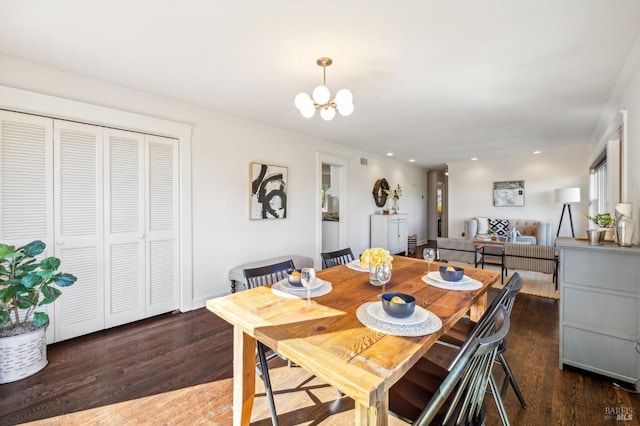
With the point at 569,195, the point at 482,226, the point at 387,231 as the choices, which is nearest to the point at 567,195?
A: the point at 569,195

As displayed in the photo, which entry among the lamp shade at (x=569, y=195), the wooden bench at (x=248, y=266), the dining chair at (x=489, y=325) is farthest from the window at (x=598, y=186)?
the wooden bench at (x=248, y=266)

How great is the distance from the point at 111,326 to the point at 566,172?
8.30 metres

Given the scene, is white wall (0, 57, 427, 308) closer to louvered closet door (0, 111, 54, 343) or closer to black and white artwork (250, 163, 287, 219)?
black and white artwork (250, 163, 287, 219)

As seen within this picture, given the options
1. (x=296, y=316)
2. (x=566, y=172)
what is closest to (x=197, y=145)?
(x=296, y=316)

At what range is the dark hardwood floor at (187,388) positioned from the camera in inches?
67.2

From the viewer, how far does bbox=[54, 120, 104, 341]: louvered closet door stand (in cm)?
254

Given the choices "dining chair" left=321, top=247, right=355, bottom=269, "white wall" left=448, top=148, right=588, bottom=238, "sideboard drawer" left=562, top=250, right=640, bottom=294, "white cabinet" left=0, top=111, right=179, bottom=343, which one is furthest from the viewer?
"white wall" left=448, top=148, right=588, bottom=238

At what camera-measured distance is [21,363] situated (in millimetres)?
2062

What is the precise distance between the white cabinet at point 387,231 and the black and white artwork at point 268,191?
8.71 ft

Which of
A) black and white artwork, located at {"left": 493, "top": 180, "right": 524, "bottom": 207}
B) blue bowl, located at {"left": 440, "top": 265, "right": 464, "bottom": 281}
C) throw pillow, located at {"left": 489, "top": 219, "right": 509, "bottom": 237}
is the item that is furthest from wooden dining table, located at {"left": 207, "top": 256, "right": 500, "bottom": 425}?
black and white artwork, located at {"left": 493, "top": 180, "right": 524, "bottom": 207}

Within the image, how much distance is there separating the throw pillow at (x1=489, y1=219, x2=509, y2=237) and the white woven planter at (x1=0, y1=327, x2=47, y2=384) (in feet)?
24.6

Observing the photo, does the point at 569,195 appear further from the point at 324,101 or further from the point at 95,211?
the point at 95,211

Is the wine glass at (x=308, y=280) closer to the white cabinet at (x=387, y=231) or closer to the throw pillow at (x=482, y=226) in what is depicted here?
the white cabinet at (x=387, y=231)

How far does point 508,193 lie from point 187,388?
288 inches
